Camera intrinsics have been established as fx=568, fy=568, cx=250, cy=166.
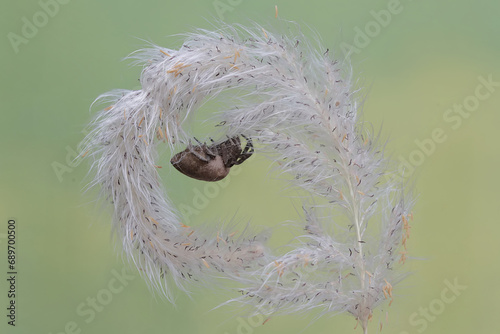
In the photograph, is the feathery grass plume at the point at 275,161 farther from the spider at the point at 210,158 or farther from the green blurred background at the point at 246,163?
the green blurred background at the point at 246,163

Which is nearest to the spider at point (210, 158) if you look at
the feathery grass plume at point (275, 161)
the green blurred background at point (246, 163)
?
the feathery grass plume at point (275, 161)

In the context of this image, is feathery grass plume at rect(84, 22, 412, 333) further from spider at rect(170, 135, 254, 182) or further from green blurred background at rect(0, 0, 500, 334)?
→ green blurred background at rect(0, 0, 500, 334)

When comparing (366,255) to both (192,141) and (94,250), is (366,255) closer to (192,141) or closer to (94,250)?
(192,141)

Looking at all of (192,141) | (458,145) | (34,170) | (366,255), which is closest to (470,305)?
(458,145)

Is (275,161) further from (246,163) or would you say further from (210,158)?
(246,163)

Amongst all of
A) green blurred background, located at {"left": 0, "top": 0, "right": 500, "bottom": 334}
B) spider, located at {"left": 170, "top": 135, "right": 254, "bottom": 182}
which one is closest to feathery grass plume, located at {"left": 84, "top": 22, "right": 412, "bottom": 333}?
spider, located at {"left": 170, "top": 135, "right": 254, "bottom": 182}

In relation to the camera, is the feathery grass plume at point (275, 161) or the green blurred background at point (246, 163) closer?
the feathery grass plume at point (275, 161)

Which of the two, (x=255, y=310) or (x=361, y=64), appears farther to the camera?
(x=361, y=64)

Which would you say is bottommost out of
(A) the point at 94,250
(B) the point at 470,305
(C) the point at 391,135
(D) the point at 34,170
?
(B) the point at 470,305
